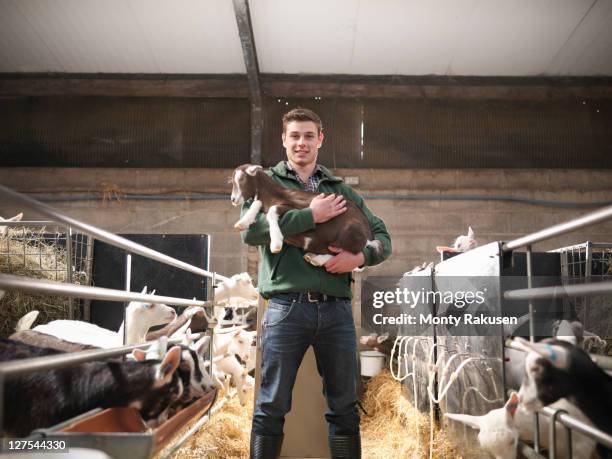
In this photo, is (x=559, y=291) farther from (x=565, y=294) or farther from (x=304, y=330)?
(x=304, y=330)

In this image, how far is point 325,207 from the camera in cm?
194

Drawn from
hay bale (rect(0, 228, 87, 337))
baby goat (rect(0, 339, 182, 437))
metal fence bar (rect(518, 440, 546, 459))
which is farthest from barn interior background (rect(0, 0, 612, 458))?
metal fence bar (rect(518, 440, 546, 459))

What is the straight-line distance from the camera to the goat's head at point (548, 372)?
4.33ft

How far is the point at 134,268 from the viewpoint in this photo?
13.7ft

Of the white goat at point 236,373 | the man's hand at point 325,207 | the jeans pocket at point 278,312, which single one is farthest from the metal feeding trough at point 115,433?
the white goat at point 236,373

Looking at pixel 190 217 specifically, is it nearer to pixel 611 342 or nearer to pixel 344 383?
pixel 344 383

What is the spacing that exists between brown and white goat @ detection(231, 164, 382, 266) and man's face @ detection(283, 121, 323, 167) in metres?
0.14

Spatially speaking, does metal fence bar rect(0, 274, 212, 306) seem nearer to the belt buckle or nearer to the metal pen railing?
the belt buckle

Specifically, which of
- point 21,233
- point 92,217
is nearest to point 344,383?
point 21,233

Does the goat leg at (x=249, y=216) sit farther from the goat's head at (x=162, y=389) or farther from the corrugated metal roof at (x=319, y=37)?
the corrugated metal roof at (x=319, y=37)

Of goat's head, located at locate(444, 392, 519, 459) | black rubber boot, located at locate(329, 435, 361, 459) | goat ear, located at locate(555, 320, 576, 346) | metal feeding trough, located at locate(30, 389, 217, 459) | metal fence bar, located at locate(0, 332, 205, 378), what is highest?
goat ear, located at locate(555, 320, 576, 346)

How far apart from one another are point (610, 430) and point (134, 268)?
11.7 ft

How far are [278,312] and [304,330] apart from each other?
4.3 inches

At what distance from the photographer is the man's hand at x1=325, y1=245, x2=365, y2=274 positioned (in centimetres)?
192
